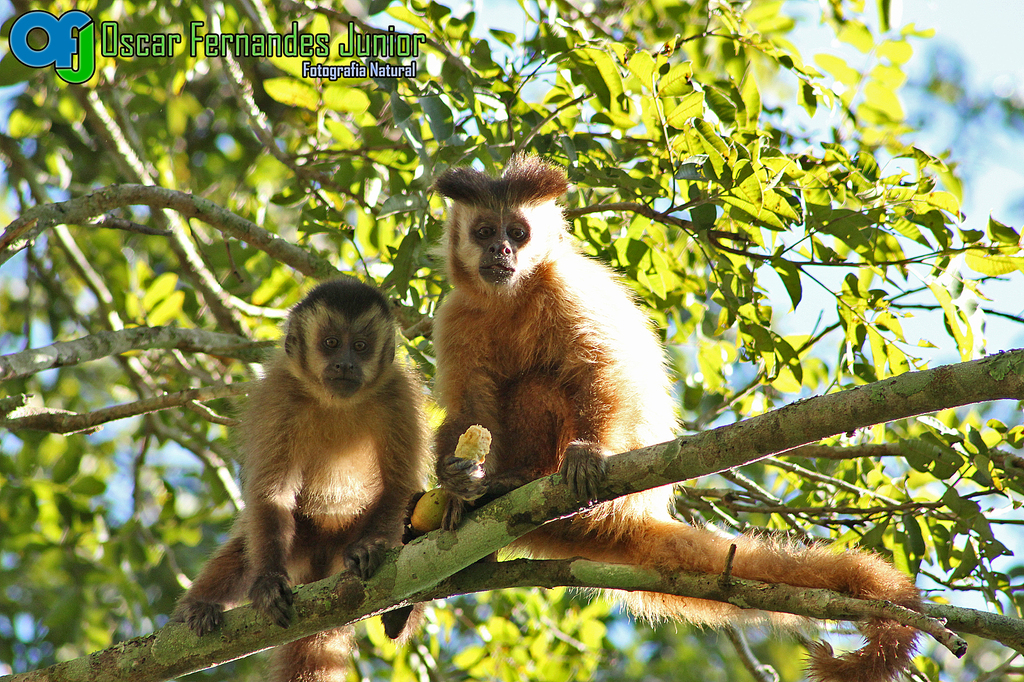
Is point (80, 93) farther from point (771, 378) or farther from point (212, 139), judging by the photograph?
point (771, 378)

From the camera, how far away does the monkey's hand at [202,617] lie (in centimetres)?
363

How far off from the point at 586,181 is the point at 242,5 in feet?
10.0

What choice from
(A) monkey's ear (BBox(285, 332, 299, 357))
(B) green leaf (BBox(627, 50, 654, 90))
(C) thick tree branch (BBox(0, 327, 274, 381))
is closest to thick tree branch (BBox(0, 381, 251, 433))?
(C) thick tree branch (BBox(0, 327, 274, 381))

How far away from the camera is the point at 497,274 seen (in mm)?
4500

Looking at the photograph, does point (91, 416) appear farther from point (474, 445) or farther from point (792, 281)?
point (792, 281)

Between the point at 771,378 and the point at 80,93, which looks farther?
the point at 80,93

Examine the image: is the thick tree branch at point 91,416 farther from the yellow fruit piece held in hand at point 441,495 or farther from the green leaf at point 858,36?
the green leaf at point 858,36

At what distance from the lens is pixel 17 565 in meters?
8.04

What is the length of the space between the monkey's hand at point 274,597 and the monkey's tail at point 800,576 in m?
1.47

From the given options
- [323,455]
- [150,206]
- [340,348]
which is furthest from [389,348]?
[150,206]

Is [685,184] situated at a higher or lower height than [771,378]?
higher

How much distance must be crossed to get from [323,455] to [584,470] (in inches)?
83.1

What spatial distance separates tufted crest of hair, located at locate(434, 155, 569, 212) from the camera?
4875mm

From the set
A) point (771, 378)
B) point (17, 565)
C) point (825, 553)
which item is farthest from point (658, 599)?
point (17, 565)
